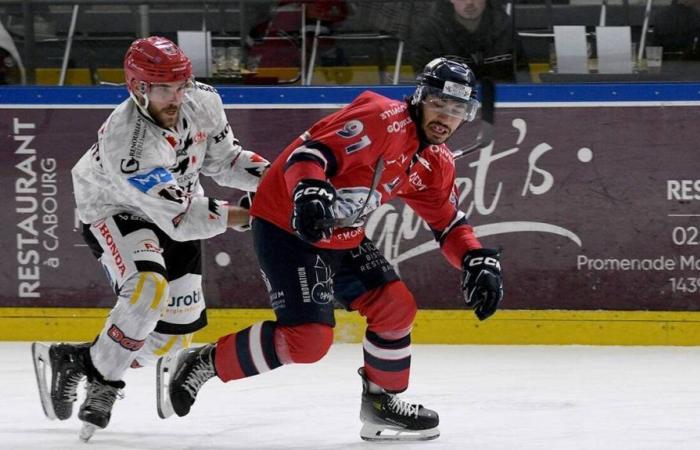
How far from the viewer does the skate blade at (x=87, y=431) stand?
12.5 feet

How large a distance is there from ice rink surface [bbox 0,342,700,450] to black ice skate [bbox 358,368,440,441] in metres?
0.05

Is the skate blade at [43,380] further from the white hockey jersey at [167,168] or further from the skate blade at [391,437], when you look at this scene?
the skate blade at [391,437]

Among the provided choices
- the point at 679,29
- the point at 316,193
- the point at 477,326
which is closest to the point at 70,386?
the point at 316,193

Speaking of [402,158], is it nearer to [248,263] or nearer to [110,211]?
[110,211]

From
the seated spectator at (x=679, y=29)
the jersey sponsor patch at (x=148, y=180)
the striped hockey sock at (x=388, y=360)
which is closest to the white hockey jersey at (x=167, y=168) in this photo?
the jersey sponsor patch at (x=148, y=180)

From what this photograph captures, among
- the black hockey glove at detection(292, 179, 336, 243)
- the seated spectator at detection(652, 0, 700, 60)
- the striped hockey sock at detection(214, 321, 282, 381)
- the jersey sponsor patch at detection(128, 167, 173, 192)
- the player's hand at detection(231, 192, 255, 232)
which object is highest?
the black hockey glove at detection(292, 179, 336, 243)

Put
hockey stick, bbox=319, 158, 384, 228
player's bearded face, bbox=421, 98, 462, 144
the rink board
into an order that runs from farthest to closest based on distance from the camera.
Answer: the rink board → player's bearded face, bbox=421, 98, 462, 144 → hockey stick, bbox=319, 158, 384, 228

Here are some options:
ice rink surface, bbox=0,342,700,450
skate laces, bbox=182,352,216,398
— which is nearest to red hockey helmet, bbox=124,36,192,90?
skate laces, bbox=182,352,216,398

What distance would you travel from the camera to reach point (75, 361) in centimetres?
396

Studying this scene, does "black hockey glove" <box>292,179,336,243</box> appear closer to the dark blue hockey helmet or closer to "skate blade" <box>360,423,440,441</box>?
the dark blue hockey helmet

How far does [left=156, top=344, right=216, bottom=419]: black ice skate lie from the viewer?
3.77m

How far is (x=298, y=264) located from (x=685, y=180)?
87.5 inches

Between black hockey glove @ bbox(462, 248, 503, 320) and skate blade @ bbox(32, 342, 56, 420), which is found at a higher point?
black hockey glove @ bbox(462, 248, 503, 320)

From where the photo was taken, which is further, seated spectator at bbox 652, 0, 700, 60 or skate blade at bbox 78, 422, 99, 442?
seated spectator at bbox 652, 0, 700, 60
